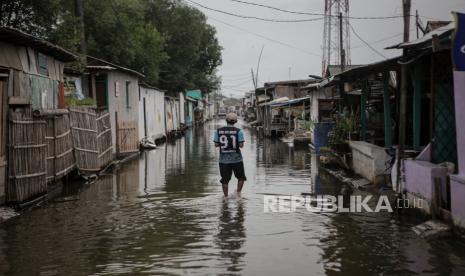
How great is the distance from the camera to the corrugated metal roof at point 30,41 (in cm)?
1023

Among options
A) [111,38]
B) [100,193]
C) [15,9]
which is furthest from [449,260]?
[111,38]

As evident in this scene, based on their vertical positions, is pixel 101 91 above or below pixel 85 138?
above

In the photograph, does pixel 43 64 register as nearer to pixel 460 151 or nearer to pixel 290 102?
pixel 460 151

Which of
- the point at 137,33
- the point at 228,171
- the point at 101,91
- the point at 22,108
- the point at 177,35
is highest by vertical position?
the point at 177,35

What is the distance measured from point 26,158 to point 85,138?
482 cm

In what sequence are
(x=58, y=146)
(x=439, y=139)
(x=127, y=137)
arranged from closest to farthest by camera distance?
(x=439, y=139) < (x=58, y=146) < (x=127, y=137)

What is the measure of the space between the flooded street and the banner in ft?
8.15

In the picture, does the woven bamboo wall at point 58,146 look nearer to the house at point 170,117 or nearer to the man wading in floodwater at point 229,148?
the man wading in floodwater at point 229,148

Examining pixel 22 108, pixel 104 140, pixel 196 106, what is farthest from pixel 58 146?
pixel 196 106

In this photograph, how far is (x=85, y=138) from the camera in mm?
15039

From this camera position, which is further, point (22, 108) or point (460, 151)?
point (22, 108)

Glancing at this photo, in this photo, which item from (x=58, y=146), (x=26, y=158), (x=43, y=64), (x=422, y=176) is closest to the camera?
(x=422, y=176)

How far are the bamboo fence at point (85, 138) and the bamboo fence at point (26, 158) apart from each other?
314 centimetres

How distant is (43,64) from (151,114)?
55.0 feet
